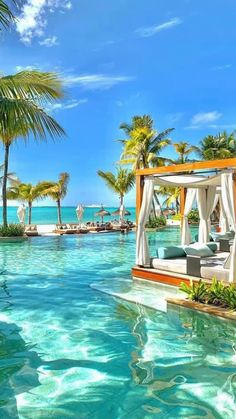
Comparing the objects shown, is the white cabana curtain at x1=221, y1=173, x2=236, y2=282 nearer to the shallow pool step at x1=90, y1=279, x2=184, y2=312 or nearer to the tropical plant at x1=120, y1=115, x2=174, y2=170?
the shallow pool step at x1=90, y1=279, x2=184, y2=312

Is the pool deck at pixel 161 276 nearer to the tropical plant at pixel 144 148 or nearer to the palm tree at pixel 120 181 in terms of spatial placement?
the tropical plant at pixel 144 148

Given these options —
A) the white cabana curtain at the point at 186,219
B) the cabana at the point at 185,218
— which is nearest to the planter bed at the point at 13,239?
the white cabana curtain at the point at 186,219

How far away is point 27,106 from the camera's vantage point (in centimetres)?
488

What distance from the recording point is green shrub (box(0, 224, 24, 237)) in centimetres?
1973

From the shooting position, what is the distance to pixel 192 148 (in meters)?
30.5

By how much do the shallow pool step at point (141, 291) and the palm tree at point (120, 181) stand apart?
63.4 ft

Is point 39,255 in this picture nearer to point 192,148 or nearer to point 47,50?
point 47,50

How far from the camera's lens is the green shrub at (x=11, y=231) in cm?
A: 1973

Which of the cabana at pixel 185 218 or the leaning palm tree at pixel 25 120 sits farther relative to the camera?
the cabana at pixel 185 218

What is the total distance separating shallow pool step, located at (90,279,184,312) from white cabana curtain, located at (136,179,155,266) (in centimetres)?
64

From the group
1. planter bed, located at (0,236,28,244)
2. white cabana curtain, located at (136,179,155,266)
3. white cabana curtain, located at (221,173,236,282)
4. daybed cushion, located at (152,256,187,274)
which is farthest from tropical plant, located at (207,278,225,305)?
planter bed, located at (0,236,28,244)

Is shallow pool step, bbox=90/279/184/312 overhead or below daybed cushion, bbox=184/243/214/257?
below

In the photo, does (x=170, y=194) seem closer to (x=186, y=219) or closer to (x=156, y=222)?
(x=156, y=222)

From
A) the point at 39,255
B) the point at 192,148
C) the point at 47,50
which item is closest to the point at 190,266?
the point at 39,255
